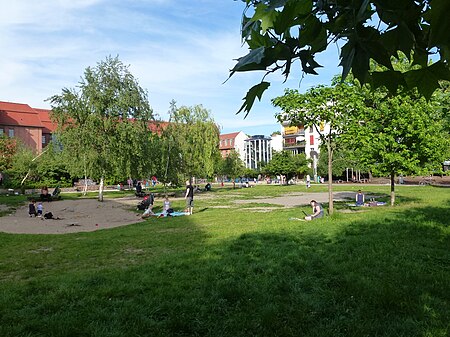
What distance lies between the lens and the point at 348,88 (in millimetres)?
14656

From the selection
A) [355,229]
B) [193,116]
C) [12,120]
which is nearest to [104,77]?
[193,116]

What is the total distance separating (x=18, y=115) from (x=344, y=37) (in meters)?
93.6

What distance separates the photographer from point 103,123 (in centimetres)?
2928

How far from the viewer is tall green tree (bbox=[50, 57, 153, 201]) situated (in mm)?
28844

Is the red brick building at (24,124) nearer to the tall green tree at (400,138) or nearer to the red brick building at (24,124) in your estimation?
the red brick building at (24,124)

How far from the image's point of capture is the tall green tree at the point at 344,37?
1359 mm

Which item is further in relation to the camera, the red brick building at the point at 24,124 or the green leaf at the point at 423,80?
the red brick building at the point at 24,124

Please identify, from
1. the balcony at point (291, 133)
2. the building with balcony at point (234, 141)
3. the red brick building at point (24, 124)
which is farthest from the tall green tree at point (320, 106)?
the building with balcony at point (234, 141)

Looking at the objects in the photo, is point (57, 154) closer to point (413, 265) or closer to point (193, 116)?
point (193, 116)

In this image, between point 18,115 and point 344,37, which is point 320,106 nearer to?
point 344,37

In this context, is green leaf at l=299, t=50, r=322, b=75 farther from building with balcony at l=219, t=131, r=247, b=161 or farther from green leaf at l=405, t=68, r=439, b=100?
building with balcony at l=219, t=131, r=247, b=161

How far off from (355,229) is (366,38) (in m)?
10.2

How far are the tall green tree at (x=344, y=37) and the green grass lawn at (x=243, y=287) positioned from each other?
3444mm

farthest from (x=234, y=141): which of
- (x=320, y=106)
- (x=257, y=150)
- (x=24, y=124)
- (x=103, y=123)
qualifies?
(x=320, y=106)
